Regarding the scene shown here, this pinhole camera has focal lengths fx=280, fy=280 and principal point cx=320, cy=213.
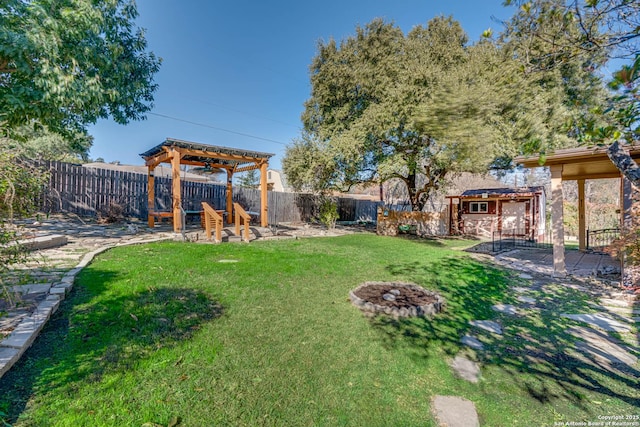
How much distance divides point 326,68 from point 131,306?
1215cm

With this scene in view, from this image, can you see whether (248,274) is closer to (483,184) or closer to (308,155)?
(308,155)

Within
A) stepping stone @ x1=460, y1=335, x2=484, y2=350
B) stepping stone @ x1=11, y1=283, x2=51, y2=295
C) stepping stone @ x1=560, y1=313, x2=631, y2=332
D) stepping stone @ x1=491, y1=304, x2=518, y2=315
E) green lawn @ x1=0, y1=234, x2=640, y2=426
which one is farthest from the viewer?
stepping stone @ x1=491, y1=304, x2=518, y2=315

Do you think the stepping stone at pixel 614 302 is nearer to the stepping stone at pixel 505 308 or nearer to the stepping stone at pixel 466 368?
the stepping stone at pixel 505 308

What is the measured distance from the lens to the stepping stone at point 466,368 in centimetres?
229

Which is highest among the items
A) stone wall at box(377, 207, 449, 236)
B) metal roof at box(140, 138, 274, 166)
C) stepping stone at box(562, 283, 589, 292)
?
metal roof at box(140, 138, 274, 166)

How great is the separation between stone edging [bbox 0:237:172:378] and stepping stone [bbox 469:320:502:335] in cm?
421

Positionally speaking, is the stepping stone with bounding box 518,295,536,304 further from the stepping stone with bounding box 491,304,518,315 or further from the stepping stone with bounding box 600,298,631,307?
the stepping stone with bounding box 600,298,631,307

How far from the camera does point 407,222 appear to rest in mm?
12242

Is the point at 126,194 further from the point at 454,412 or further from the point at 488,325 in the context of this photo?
the point at 454,412

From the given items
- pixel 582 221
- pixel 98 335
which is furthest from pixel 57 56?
pixel 582 221

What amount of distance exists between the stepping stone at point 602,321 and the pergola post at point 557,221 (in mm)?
2287

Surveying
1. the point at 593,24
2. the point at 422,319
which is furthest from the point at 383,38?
the point at 422,319

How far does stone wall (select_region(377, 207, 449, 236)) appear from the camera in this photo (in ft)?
39.1

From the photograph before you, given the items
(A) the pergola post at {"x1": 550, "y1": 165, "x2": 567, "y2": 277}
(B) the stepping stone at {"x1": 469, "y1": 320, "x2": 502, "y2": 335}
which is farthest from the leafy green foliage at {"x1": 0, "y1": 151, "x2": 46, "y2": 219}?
(A) the pergola post at {"x1": 550, "y1": 165, "x2": 567, "y2": 277}
